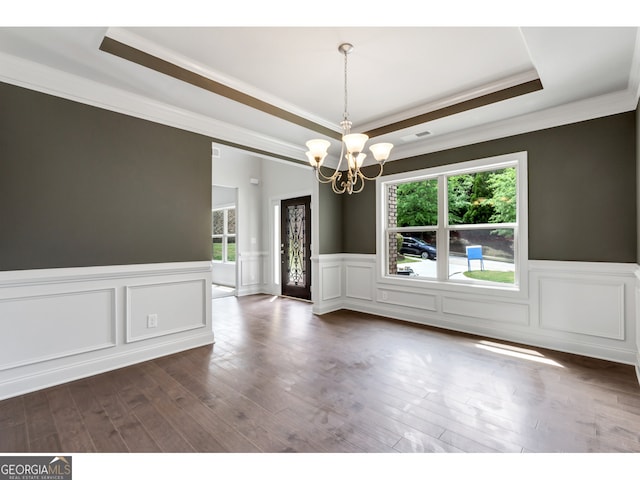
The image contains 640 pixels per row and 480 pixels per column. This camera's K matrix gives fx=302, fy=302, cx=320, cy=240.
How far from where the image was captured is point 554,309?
331 cm

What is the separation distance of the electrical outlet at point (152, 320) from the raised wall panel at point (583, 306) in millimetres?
4200

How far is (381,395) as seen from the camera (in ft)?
7.72

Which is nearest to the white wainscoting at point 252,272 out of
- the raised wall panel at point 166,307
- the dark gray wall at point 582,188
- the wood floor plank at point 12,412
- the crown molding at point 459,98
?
the raised wall panel at point 166,307

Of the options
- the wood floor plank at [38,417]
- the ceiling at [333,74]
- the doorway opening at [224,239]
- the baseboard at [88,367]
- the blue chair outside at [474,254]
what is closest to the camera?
the wood floor plank at [38,417]

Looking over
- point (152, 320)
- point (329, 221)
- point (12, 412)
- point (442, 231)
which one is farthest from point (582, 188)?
point (12, 412)

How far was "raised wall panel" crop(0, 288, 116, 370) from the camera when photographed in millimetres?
2383

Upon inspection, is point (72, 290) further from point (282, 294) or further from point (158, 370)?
point (282, 294)

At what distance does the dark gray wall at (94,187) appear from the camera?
242 centimetres

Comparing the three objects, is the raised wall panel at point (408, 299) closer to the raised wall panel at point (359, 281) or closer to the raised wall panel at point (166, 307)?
the raised wall panel at point (359, 281)

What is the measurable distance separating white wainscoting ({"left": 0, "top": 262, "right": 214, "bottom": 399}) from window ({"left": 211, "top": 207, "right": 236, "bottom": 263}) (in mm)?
4221

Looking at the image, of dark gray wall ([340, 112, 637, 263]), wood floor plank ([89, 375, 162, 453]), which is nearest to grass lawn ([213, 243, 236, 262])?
wood floor plank ([89, 375, 162, 453])

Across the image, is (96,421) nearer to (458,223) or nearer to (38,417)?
(38,417)
